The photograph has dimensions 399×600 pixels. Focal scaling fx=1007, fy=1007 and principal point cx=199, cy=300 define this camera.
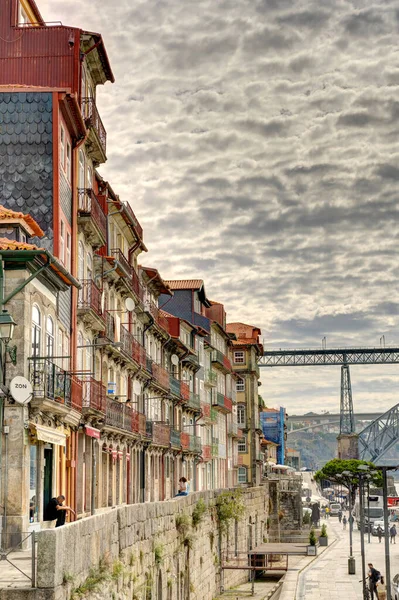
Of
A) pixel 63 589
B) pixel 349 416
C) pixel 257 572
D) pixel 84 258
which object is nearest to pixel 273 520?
pixel 257 572

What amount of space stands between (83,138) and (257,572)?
34863mm

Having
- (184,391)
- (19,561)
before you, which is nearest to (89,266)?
(19,561)

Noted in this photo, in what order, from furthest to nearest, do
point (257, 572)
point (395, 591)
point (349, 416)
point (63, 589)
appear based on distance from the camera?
point (349, 416) → point (257, 572) → point (395, 591) → point (63, 589)

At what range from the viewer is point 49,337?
85.8ft

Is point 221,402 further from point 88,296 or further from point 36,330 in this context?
point 36,330

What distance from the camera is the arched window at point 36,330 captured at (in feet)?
78.4

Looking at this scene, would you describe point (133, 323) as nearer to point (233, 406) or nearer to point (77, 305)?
point (77, 305)

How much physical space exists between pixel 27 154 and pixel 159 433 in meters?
21.9

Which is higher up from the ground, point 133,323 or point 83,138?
point 83,138

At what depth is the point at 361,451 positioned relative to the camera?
184 metres

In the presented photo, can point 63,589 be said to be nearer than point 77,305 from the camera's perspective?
Yes

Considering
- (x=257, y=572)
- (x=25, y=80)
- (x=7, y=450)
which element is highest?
(x=25, y=80)

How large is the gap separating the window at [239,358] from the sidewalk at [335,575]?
16868 mm

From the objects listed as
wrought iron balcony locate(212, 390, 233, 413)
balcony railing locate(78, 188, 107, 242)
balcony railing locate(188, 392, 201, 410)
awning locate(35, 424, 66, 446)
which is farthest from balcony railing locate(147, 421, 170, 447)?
awning locate(35, 424, 66, 446)
